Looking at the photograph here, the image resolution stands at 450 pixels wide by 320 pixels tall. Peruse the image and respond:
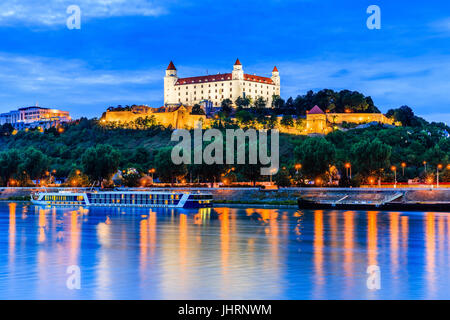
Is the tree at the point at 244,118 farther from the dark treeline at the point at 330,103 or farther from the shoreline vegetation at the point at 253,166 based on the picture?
the dark treeline at the point at 330,103

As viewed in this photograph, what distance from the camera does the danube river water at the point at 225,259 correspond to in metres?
19.1

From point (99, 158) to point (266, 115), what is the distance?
205 ft

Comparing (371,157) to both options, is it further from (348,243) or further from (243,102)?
(243,102)

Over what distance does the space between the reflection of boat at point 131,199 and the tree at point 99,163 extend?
12.7 meters

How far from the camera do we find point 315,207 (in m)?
61.4

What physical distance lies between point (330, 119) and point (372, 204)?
75432 millimetres

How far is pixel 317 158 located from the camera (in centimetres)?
7256

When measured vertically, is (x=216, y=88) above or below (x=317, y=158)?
above

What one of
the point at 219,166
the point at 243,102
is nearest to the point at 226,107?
the point at 243,102

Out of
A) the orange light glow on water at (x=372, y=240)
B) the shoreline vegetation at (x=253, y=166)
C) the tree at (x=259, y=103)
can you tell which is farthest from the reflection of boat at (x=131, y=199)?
the tree at (x=259, y=103)
